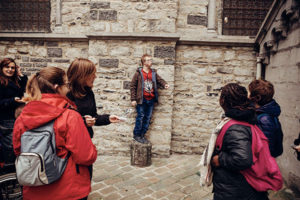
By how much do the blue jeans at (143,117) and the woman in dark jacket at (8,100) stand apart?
1939mm

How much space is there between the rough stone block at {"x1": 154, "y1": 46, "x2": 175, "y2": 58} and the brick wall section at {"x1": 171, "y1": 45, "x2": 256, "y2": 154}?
1.06ft

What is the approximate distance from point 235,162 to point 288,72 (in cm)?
236

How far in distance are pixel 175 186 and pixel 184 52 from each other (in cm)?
262

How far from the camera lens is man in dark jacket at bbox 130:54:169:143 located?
4180 millimetres

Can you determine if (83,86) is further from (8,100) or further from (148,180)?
(148,180)

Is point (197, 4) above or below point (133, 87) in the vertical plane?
above

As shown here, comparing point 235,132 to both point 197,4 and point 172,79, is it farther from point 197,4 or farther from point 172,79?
point 197,4

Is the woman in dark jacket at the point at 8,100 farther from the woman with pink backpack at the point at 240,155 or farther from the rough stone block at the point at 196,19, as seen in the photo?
the rough stone block at the point at 196,19

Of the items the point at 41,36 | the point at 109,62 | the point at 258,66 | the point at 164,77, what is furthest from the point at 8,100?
the point at 258,66

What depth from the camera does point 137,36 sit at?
171 inches

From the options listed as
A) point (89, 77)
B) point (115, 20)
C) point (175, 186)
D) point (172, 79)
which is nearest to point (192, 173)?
point (175, 186)

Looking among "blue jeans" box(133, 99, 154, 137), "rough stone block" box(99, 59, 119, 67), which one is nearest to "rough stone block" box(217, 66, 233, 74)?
"blue jeans" box(133, 99, 154, 137)

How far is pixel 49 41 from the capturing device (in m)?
4.99

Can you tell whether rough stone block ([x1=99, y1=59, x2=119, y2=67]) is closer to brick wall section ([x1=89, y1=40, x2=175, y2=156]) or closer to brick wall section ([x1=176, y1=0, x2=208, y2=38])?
brick wall section ([x1=89, y1=40, x2=175, y2=156])
